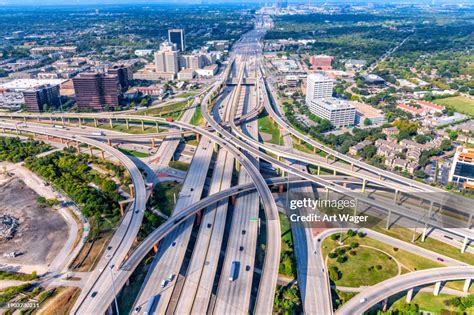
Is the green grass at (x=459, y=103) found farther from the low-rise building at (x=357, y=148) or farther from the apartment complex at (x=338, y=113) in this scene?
the low-rise building at (x=357, y=148)

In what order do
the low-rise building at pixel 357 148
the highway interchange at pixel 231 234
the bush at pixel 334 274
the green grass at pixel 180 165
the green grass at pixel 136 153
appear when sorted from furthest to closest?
the green grass at pixel 136 153 → the low-rise building at pixel 357 148 → the green grass at pixel 180 165 → the bush at pixel 334 274 → the highway interchange at pixel 231 234

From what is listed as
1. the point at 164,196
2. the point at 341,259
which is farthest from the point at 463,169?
the point at 164,196

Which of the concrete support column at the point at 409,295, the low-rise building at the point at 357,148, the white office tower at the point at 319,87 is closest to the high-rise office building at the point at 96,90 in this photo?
the white office tower at the point at 319,87

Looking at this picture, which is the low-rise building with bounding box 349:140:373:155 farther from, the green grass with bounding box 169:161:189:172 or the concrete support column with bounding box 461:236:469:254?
the green grass with bounding box 169:161:189:172

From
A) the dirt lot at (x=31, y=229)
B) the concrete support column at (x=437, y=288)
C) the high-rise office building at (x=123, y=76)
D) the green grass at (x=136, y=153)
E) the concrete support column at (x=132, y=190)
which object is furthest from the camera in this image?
the high-rise office building at (x=123, y=76)

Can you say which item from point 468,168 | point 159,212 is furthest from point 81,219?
point 468,168

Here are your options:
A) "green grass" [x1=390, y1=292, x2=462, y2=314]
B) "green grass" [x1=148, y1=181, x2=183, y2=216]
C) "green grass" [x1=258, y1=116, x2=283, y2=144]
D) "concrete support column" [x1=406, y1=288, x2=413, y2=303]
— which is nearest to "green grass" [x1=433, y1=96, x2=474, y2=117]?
"green grass" [x1=258, y1=116, x2=283, y2=144]

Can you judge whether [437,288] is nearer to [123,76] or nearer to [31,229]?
[31,229]
